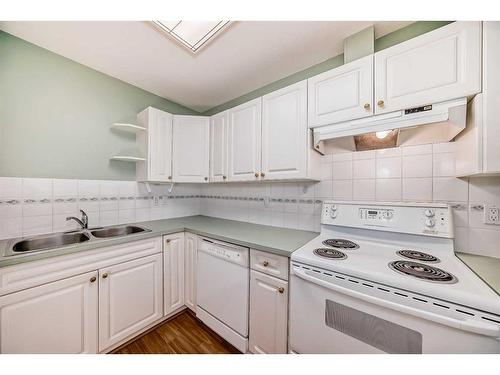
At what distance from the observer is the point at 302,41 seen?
1397 mm

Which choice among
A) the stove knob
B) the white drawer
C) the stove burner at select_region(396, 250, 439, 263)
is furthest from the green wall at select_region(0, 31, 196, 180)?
the stove knob

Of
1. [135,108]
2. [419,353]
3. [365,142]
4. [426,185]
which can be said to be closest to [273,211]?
[365,142]

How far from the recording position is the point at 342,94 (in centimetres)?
126

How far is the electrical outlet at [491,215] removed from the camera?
3.44 feet

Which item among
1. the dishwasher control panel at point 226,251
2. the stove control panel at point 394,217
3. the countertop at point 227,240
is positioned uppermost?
the stove control panel at point 394,217

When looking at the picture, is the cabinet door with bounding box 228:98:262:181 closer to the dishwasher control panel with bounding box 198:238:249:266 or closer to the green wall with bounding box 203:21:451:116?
the green wall with bounding box 203:21:451:116

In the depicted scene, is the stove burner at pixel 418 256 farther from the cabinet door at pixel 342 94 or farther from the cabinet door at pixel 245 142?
the cabinet door at pixel 245 142

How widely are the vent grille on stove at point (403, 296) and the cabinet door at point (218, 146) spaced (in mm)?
1314

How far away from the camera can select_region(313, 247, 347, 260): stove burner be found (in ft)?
3.47

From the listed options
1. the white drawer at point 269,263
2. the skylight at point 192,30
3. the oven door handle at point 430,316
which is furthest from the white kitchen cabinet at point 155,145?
the oven door handle at point 430,316

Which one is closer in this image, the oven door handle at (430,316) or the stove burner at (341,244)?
the oven door handle at (430,316)

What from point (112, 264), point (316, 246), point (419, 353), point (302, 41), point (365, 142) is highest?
point (302, 41)
